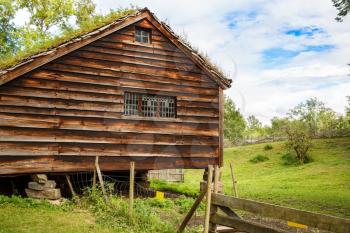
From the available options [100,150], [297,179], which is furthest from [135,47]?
[297,179]

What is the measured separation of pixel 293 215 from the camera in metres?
6.03

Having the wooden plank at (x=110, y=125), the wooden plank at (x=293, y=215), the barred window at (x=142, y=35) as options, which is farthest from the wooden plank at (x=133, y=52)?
the wooden plank at (x=293, y=215)

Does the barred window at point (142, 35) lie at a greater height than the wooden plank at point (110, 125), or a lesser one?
greater

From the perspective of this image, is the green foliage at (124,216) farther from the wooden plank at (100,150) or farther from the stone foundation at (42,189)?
the wooden plank at (100,150)

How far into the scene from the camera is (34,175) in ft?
41.4

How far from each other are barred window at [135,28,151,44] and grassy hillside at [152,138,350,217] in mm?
7982

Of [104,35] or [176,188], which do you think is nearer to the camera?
[104,35]

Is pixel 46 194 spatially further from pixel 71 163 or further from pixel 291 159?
pixel 291 159

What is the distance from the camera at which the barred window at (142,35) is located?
15.6 metres

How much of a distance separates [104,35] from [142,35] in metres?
1.99

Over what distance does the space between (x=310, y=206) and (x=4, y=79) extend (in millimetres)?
13407

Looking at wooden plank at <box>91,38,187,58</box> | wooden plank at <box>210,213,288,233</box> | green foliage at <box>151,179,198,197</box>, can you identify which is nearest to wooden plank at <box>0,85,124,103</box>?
wooden plank at <box>91,38,187,58</box>

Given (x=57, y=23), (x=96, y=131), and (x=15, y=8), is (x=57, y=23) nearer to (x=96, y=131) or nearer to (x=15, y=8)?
(x=15, y=8)

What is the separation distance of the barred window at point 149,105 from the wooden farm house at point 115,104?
42 mm
